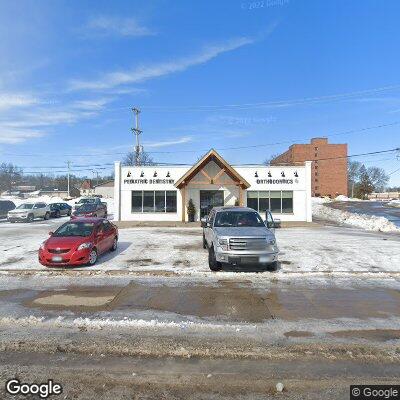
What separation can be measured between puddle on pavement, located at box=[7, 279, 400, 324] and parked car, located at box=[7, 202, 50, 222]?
2528cm

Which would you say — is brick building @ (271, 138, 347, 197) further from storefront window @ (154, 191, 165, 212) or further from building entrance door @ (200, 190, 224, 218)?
storefront window @ (154, 191, 165, 212)

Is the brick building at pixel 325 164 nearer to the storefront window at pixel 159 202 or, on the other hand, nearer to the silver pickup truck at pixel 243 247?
the storefront window at pixel 159 202

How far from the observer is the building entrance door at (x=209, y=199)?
29.7 metres

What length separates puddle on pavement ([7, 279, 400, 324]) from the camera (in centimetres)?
709

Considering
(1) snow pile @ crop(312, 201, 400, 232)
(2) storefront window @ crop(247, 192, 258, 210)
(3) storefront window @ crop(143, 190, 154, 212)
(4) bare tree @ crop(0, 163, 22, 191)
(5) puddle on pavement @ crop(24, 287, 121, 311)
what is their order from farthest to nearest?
1. (4) bare tree @ crop(0, 163, 22, 191)
2. (3) storefront window @ crop(143, 190, 154, 212)
3. (2) storefront window @ crop(247, 192, 258, 210)
4. (1) snow pile @ crop(312, 201, 400, 232)
5. (5) puddle on pavement @ crop(24, 287, 121, 311)

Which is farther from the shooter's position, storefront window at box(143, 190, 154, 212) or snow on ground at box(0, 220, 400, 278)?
storefront window at box(143, 190, 154, 212)

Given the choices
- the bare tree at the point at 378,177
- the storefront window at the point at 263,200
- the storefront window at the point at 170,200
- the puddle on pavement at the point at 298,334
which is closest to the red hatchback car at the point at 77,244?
the puddle on pavement at the point at 298,334

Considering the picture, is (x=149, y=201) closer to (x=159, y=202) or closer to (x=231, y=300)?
(x=159, y=202)

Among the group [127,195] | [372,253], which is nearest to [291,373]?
[372,253]

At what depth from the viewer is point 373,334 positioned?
19.6 feet

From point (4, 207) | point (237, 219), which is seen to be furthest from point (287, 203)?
point (4, 207)

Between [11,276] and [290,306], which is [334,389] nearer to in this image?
[290,306]

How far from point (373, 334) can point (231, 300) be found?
9.61 feet

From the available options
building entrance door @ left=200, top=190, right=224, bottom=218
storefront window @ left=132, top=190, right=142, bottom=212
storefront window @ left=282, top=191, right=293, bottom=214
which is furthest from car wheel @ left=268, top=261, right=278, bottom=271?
storefront window @ left=132, top=190, right=142, bottom=212
